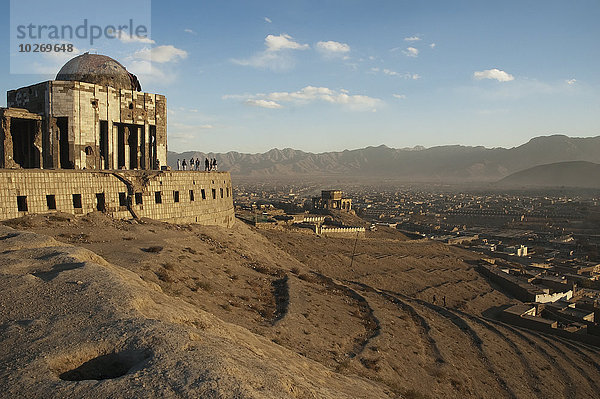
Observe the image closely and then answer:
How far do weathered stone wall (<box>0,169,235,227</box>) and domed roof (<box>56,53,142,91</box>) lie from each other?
22.1 feet

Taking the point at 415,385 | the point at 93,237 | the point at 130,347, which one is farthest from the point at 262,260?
the point at 130,347

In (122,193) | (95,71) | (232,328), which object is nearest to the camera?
(232,328)

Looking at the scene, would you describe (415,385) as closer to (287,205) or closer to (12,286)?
(12,286)

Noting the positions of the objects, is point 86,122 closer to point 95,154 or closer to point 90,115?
point 90,115

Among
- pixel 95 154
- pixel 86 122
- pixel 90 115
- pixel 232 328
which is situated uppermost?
pixel 90 115

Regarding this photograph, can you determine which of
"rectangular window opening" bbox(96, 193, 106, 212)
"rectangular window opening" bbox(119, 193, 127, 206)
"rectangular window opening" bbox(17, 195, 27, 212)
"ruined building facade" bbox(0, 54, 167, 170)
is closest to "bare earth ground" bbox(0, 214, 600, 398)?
"rectangular window opening" bbox(96, 193, 106, 212)

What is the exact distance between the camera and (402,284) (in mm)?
26266

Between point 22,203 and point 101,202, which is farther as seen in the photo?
point 101,202

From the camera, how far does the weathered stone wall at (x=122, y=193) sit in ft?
50.4

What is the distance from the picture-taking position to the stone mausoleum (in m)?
16.3

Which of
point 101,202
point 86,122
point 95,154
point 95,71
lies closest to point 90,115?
point 86,122

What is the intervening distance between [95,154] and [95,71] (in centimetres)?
496

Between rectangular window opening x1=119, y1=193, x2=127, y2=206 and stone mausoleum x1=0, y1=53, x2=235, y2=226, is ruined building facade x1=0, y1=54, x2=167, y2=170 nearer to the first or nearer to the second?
stone mausoleum x1=0, y1=53, x2=235, y2=226

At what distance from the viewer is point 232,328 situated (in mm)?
8172
